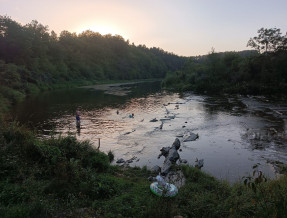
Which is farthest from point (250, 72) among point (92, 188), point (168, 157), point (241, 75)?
point (92, 188)

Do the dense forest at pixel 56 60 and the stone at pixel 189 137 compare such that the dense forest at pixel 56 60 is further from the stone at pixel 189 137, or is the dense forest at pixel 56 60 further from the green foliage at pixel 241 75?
the green foliage at pixel 241 75

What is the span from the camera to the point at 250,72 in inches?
2682

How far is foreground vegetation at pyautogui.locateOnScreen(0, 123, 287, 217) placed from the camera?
7.37m

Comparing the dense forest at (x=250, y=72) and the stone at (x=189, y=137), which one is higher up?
the dense forest at (x=250, y=72)

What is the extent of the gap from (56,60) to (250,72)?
267ft

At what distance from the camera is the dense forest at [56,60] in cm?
6213

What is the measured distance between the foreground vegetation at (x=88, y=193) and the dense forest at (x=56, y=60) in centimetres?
3010

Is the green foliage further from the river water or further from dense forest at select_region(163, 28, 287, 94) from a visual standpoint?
the river water

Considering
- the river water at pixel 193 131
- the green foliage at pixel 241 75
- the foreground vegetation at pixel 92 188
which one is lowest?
the river water at pixel 193 131

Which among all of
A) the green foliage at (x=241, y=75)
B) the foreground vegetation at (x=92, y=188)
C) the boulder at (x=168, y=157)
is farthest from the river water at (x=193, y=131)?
the green foliage at (x=241, y=75)

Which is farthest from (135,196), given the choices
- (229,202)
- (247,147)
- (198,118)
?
(198,118)

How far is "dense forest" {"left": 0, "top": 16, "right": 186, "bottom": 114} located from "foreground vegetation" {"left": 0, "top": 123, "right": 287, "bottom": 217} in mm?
30099

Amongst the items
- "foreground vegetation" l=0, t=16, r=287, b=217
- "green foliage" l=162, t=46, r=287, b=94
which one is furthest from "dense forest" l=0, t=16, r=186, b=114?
"green foliage" l=162, t=46, r=287, b=94

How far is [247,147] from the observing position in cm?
2062
